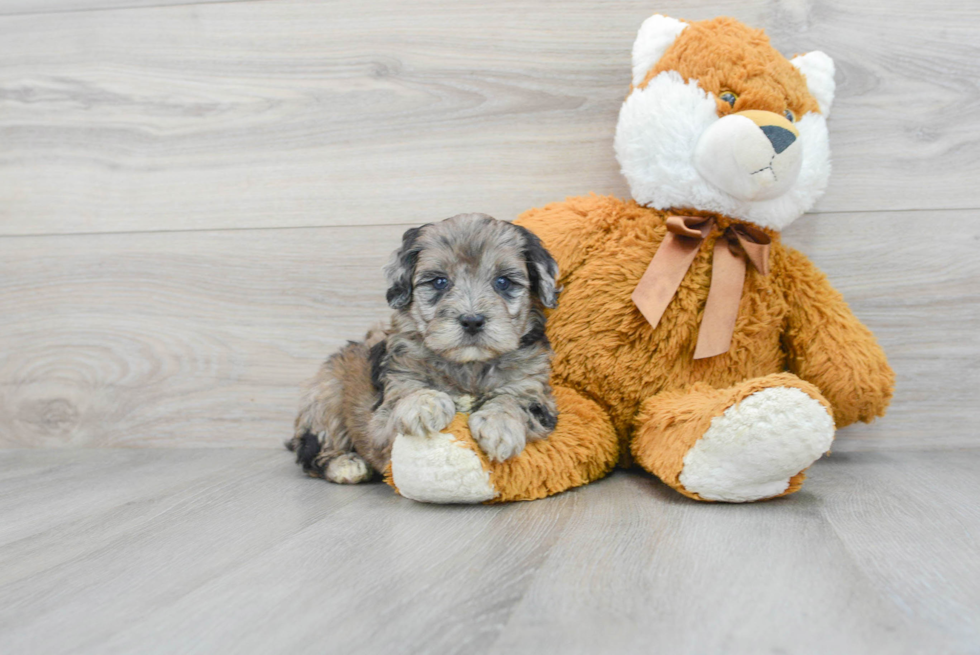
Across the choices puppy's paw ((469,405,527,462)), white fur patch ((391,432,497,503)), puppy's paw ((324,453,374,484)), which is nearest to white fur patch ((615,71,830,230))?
puppy's paw ((469,405,527,462))

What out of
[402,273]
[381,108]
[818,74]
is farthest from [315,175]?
[818,74]

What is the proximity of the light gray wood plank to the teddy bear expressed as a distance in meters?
0.26

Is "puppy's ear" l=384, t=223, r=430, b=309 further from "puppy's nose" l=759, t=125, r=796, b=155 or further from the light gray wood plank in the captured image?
"puppy's nose" l=759, t=125, r=796, b=155

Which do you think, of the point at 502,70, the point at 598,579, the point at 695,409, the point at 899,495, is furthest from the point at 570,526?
the point at 502,70

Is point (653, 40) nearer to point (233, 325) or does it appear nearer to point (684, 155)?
point (684, 155)

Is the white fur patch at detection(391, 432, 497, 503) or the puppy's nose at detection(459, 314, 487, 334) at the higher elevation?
the puppy's nose at detection(459, 314, 487, 334)

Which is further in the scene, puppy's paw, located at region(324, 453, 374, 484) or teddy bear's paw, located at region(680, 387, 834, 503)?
puppy's paw, located at region(324, 453, 374, 484)

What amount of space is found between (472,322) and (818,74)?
1.10 meters

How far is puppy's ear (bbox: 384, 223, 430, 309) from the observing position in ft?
5.33

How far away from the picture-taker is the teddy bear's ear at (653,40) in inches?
70.1

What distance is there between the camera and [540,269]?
162 cm

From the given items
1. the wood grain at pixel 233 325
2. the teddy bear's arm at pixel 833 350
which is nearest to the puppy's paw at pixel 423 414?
the wood grain at pixel 233 325

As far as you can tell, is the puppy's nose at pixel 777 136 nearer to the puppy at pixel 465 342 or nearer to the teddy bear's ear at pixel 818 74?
the teddy bear's ear at pixel 818 74

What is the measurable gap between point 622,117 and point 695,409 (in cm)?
77
